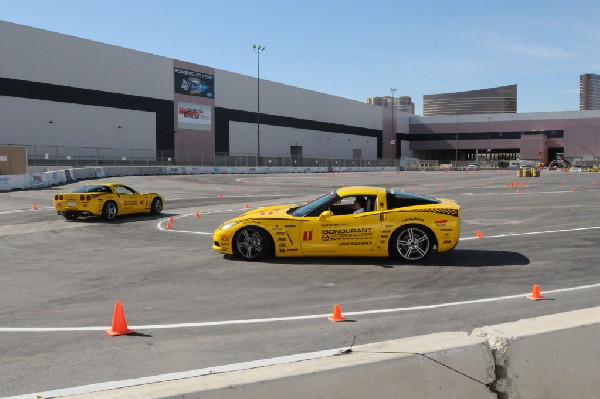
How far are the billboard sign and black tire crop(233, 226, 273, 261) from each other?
61.8 metres

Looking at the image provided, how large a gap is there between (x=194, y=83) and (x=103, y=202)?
5676 centimetres

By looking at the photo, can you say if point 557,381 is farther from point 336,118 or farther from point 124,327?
point 336,118

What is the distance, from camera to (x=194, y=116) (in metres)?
71.8

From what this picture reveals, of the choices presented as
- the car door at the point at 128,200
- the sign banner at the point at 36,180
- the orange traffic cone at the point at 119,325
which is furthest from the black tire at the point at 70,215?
the sign banner at the point at 36,180

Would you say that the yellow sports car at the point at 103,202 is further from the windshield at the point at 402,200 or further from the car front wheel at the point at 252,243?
the windshield at the point at 402,200

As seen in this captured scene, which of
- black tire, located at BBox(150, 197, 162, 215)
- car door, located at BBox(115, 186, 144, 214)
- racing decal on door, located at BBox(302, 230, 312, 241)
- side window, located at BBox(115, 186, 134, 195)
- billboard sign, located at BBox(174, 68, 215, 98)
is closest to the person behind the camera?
racing decal on door, located at BBox(302, 230, 312, 241)

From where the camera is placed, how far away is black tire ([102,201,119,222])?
1770 cm

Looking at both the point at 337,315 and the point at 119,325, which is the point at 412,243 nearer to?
the point at 337,315

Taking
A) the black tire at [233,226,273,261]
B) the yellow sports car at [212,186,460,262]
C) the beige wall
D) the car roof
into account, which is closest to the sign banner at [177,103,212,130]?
the beige wall

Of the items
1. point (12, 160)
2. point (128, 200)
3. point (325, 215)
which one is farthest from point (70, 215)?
point (12, 160)

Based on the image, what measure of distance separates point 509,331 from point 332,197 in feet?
22.6

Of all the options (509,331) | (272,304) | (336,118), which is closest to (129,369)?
(272,304)

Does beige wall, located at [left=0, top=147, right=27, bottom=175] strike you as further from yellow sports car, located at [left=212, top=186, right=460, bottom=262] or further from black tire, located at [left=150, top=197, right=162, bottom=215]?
yellow sports car, located at [left=212, top=186, right=460, bottom=262]

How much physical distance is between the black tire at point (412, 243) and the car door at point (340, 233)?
0.39m
